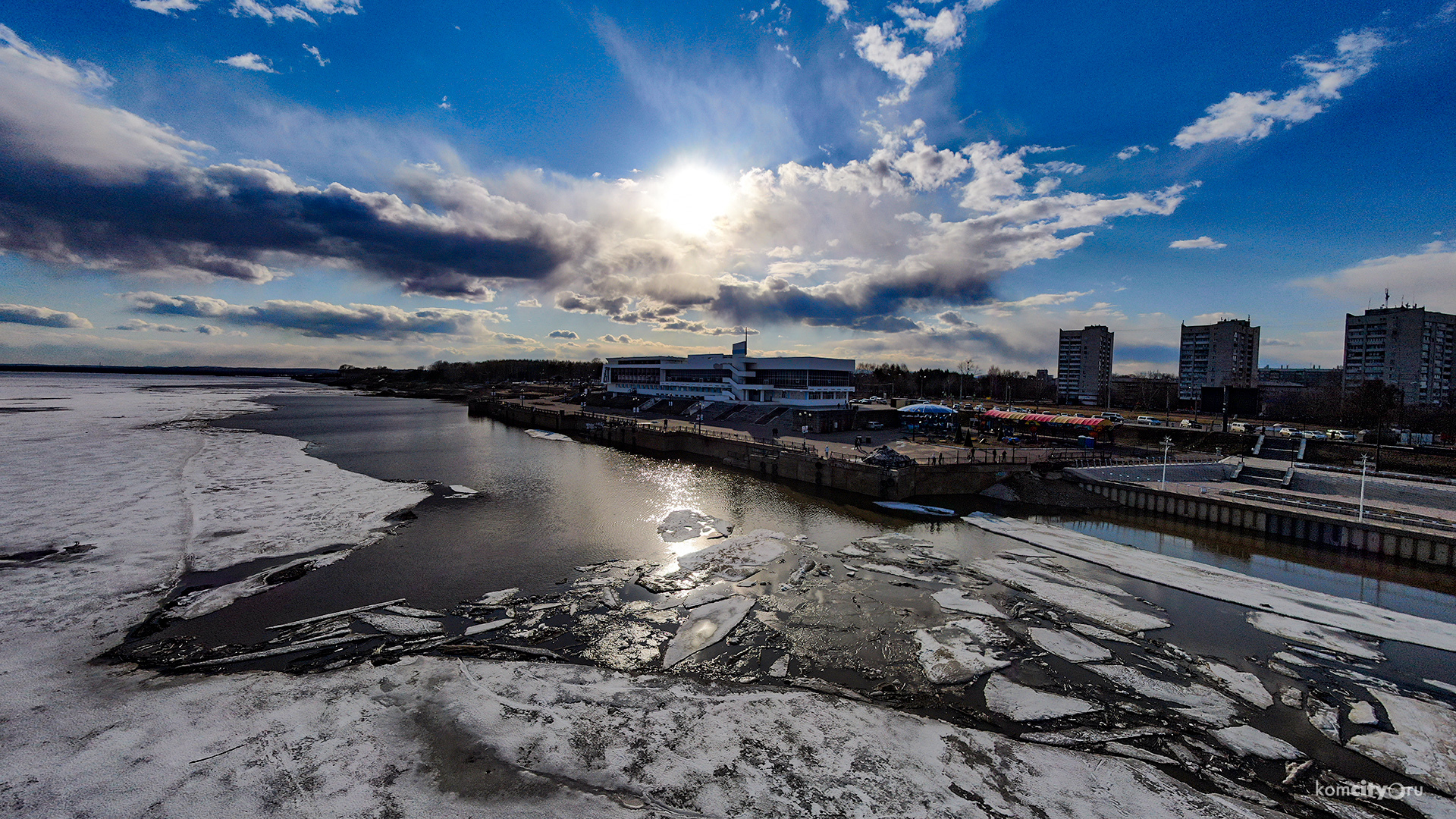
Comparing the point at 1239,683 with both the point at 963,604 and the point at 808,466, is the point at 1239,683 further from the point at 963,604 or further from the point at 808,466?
the point at 808,466

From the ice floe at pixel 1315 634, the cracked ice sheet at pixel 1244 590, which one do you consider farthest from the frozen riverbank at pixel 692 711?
the cracked ice sheet at pixel 1244 590

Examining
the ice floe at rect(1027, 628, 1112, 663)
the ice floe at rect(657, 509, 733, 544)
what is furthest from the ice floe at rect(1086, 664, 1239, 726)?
the ice floe at rect(657, 509, 733, 544)

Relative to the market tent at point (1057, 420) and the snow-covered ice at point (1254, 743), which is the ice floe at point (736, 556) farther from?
the market tent at point (1057, 420)

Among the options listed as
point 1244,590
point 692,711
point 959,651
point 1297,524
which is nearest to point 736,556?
point 959,651

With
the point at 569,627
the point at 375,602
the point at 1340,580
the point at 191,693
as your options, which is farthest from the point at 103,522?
the point at 1340,580

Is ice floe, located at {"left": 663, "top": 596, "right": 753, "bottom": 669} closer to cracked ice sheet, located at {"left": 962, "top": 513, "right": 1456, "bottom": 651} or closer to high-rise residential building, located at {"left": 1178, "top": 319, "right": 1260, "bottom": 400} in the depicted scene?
cracked ice sheet, located at {"left": 962, "top": 513, "right": 1456, "bottom": 651}

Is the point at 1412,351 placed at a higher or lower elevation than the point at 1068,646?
higher
